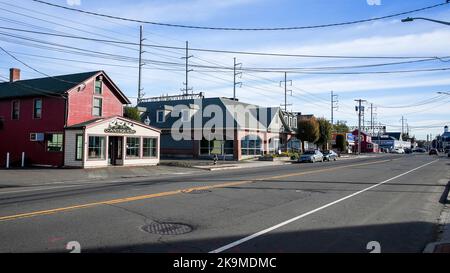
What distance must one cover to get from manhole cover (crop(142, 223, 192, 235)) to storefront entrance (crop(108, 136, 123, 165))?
23.9m

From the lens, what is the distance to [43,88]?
3231 cm

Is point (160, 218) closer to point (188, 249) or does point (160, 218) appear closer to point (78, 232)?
point (78, 232)

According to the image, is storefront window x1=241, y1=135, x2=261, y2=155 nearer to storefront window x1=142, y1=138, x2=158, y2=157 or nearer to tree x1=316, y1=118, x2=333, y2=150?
tree x1=316, y1=118, x2=333, y2=150

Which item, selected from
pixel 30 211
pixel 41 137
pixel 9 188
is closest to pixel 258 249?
pixel 30 211

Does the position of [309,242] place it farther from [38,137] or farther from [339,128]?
[339,128]

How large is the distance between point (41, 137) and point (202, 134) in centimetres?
1945

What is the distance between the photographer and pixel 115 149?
3225 centimetres

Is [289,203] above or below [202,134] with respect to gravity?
below

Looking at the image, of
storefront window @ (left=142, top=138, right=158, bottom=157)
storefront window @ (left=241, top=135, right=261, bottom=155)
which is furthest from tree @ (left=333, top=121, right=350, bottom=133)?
storefront window @ (left=142, top=138, right=158, bottom=157)

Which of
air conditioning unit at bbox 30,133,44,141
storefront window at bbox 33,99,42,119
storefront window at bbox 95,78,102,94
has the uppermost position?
storefront window at bbox 95,78,102,94

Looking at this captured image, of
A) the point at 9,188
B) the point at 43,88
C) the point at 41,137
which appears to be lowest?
the point at 9,188

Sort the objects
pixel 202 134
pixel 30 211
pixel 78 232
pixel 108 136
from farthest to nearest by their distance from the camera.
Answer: pixel 202 134
pixel 108 136
pixel 30 211
pixel 78 232

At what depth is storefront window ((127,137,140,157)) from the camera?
107ft

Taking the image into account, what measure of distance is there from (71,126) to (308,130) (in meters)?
32.8
